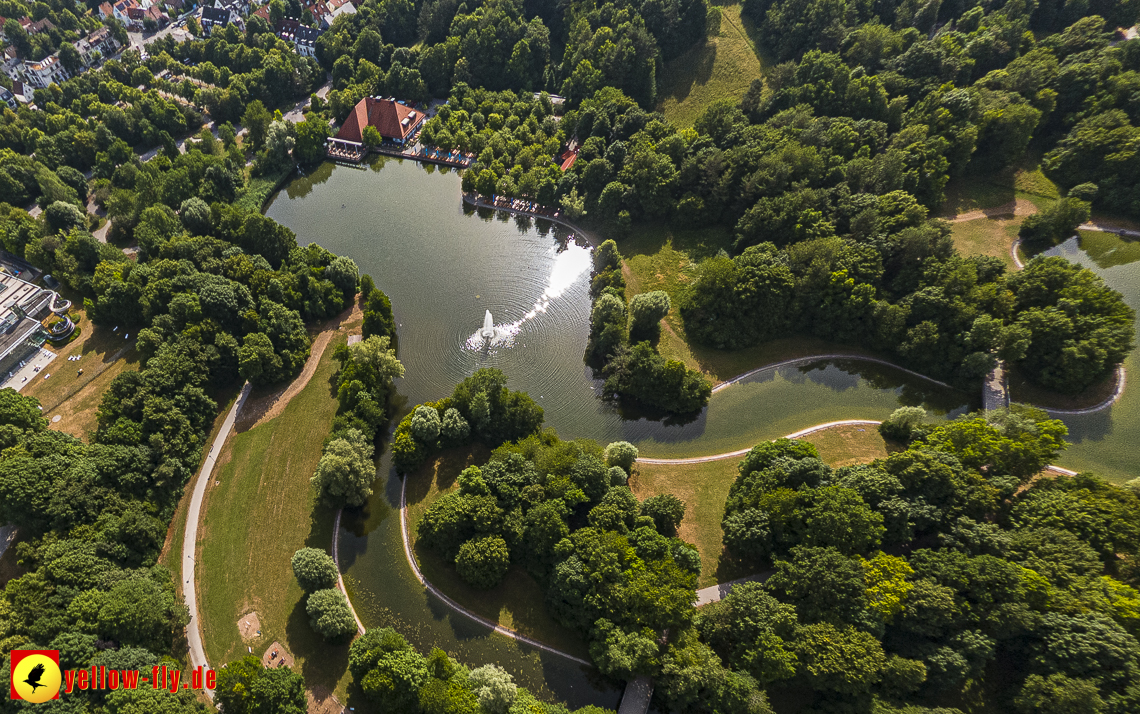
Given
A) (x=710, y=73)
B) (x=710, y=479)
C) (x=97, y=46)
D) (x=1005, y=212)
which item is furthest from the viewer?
(x=97, y=46)

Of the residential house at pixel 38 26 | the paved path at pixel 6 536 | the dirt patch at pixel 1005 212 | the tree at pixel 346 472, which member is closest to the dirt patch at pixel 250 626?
the tree at pixel 346 472

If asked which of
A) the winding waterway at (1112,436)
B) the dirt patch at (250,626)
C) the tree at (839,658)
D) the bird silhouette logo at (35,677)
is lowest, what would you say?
the bird silhouette logo at (35,677)

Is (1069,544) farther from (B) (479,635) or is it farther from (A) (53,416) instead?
(A) (53,416)

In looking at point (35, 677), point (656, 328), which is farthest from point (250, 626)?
point (656, 328)

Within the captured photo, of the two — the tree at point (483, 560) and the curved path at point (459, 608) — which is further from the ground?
the tree at point (483, 560)

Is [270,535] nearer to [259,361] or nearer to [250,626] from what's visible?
[250,626]

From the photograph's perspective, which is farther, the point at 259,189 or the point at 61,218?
the point at 259,189

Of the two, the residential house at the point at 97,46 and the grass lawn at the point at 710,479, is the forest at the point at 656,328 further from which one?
the residential house at the point at 97,46

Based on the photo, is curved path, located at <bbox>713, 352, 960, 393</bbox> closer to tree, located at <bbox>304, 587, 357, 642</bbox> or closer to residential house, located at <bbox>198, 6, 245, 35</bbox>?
tree, located at <bbox>304, 587, 357, 642</bbox>
